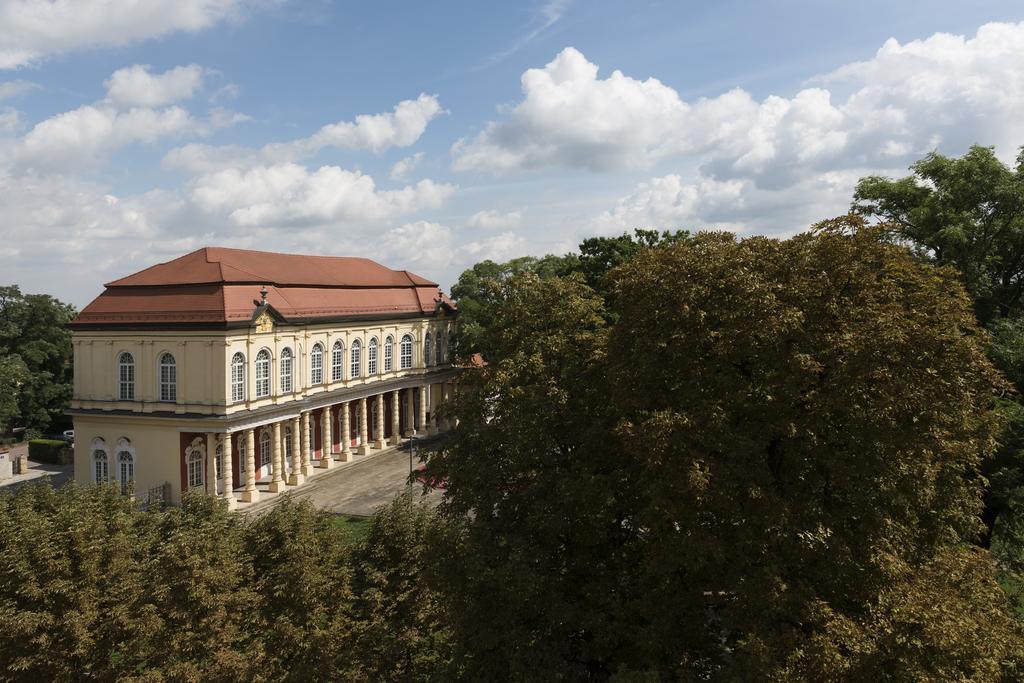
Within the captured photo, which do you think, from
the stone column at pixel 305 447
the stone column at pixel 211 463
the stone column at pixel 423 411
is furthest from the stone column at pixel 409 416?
the stone column at pixel 211 463

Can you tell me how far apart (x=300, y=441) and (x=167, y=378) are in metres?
9.78

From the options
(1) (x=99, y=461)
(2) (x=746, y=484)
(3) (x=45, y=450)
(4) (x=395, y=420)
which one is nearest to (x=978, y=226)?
(2) (x=746, y=484)

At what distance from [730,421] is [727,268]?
3.18 metres

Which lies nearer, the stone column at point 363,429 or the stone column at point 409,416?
the stone column at point 363,429

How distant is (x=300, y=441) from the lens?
149ft

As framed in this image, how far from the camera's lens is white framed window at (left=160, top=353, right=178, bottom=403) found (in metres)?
38.5

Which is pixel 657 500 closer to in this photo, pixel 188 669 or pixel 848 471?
pixel 848 471

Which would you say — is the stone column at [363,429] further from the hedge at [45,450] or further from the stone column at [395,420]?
the hedge at [45,450]

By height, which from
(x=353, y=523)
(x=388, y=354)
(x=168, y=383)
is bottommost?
(x=353, y=523)

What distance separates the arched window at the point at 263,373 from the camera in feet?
132

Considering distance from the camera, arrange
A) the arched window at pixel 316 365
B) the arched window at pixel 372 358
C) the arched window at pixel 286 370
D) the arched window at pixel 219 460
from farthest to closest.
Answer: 1. the arched window at pixel 372 358
2. the arched window at pixel 316 365
3. the arched window at pixel 286 370
4. the arched window at pixel 219 460

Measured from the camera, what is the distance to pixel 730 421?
13.2m

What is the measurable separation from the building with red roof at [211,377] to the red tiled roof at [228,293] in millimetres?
91

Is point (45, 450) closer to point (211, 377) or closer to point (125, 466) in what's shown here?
point (125, 466)
